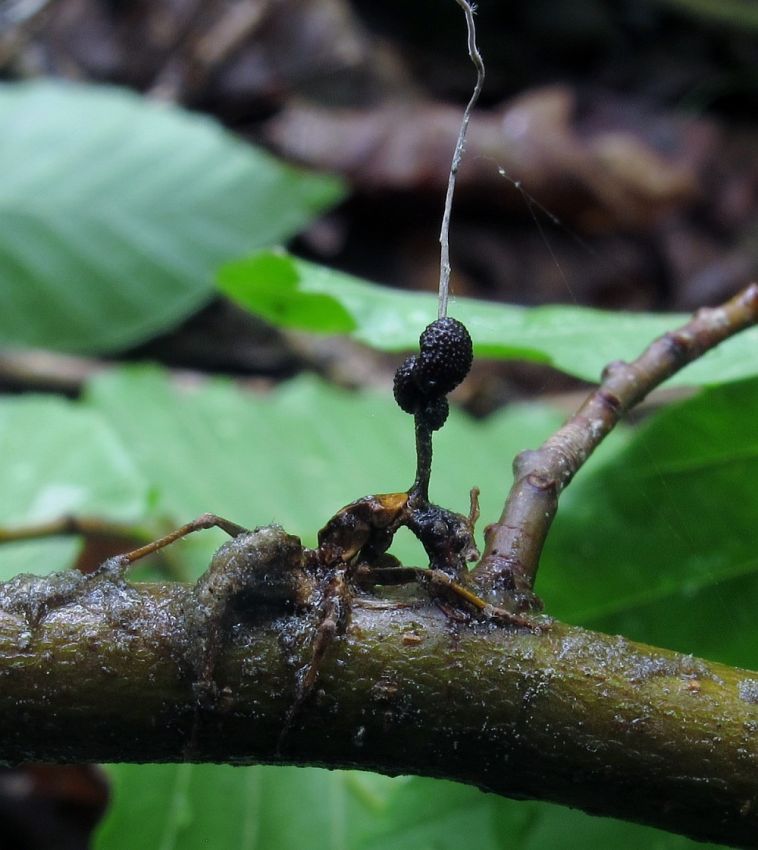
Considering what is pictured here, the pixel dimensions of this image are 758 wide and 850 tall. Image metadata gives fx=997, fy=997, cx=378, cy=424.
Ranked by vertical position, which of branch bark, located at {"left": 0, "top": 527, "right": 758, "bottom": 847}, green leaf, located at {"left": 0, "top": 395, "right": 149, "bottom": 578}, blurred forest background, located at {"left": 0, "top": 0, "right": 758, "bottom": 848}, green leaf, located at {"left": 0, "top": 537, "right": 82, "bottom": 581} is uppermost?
blurred forest background, located at {"left": 0, "top": 0, "right": 758, "bottom": 848}

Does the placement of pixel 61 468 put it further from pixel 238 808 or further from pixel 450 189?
pixel 450 189

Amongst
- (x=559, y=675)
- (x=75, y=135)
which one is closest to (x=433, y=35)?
(x=75, y=135)

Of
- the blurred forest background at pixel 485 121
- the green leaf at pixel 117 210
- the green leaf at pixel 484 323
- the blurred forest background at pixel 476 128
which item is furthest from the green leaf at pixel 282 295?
the blurred forest background at pixel 485 121

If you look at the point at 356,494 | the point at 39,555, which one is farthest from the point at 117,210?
the point at 39,555

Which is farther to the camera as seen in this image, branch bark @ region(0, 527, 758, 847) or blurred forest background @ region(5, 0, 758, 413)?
blurred forest background @ region(5, 0, 758, 413)

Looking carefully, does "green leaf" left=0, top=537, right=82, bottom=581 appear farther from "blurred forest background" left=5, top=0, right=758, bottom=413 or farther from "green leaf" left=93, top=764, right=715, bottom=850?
"blurred forest background" left=5, top=0, right=758, bottom=413

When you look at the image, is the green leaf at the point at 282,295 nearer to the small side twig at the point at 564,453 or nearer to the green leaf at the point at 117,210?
the small side twig at the point at 564,453

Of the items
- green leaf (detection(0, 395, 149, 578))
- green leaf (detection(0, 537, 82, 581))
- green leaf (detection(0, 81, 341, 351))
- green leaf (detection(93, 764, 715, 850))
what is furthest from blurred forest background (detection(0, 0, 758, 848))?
green leaf (detection(93, 764, 715, 850))
